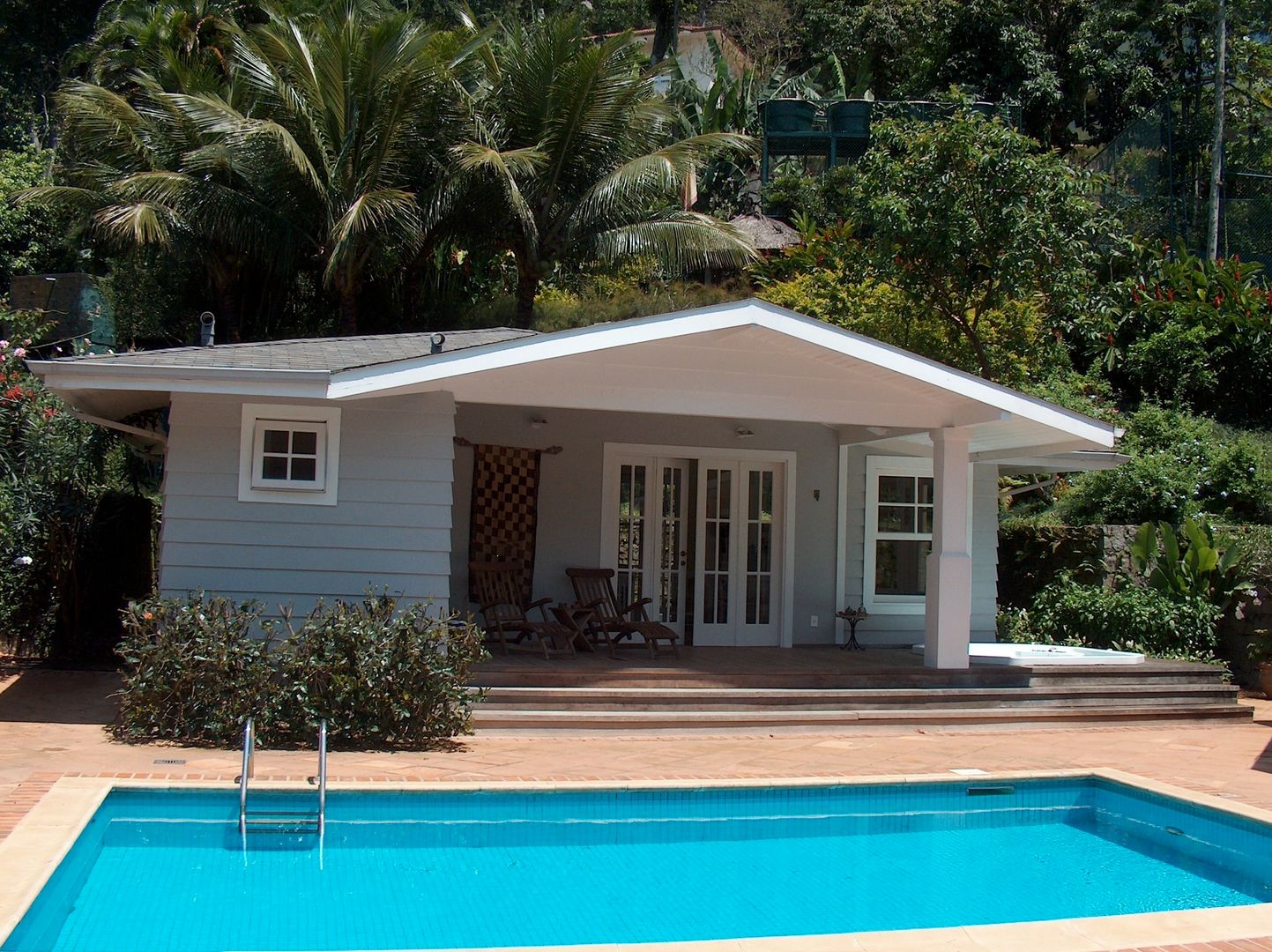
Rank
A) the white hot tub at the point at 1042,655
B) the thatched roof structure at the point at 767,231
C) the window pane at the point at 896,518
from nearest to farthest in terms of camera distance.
Answer: the white hot tub at the point at 1042,655 < the window pane at the point at 896,518 < the thatched roof structure at the point at 767,231

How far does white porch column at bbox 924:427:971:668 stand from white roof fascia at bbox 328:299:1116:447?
1.36 meters

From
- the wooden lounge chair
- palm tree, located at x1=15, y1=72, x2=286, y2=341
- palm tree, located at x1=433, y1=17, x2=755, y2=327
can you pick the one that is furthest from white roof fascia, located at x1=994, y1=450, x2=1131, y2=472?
palm tree, located at x1=15, y1=72, x2=286, y2=341

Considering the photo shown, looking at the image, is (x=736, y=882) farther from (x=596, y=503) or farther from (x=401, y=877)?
(x=596, y=503)

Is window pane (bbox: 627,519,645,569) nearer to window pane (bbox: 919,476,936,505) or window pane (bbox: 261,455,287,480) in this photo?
window pane (bbox: 919,476,936,505)

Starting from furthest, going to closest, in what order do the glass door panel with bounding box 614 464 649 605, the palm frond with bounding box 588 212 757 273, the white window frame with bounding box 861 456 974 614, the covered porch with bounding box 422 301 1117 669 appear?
the palm frond with bounding box 588 212 757 273 → the white window frame with bounding box 861 456 974 614 → the glass door panel with bounding box 614 464 649 605 → the covered porch with bounding box 422 301 1117 669

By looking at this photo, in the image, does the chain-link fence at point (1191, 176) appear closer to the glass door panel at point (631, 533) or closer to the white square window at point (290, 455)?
the glass door panel at point (631, 533)

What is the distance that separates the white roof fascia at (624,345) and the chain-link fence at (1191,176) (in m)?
16.5

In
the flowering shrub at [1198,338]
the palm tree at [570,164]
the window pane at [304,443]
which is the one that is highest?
the palm tree at [570,164]

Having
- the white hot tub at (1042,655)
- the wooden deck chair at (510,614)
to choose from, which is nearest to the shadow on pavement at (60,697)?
the wooden deck chair at (510,614)

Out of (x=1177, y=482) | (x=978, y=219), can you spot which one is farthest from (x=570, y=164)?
(x=1177, y=482)

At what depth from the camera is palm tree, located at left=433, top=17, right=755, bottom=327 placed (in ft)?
63.6

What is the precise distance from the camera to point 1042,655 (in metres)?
12.7

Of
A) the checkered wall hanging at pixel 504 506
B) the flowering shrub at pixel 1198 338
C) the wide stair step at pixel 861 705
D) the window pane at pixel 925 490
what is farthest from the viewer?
the flowering shrub at pixel 1198 338

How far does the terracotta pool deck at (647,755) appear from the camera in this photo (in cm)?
772
